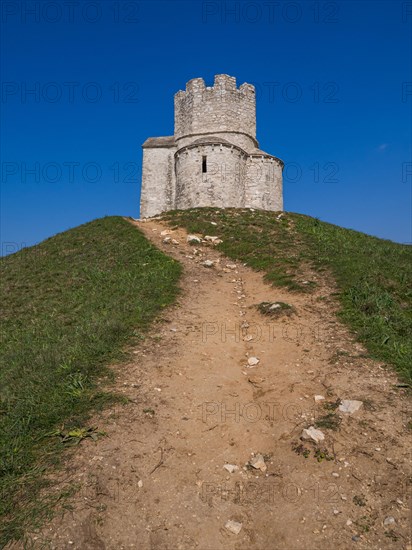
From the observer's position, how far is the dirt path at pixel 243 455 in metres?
4.75

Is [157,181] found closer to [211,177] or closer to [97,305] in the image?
[211,177]

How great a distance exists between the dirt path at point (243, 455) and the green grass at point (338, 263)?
0.85 m

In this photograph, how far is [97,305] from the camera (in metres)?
12.5

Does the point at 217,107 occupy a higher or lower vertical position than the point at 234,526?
higher

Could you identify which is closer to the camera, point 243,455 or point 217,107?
point 243,455

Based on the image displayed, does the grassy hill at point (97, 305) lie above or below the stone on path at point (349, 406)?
above

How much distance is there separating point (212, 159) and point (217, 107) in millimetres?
6277

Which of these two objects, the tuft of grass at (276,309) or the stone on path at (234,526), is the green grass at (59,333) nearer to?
the stone on path at (234,526)

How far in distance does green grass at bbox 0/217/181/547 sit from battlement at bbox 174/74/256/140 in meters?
17.5

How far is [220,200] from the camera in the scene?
102ft

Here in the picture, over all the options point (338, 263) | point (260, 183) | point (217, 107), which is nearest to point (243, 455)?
point (338, 263)

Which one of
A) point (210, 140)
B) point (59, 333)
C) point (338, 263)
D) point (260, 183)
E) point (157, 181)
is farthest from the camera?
point (157, 181)

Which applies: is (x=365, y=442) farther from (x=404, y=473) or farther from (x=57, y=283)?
(x=57, y=283)

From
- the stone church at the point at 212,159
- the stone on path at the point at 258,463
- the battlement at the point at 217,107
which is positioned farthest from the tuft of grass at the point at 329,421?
the battlement at the point at 217,107
